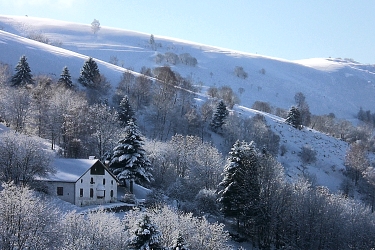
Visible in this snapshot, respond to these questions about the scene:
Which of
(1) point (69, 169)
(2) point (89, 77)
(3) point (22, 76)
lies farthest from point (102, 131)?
(2) point (89, 77)

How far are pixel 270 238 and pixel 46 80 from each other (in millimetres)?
44515

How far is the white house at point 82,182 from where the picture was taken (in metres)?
41.6

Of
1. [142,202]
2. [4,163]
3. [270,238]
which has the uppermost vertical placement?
[4,163]

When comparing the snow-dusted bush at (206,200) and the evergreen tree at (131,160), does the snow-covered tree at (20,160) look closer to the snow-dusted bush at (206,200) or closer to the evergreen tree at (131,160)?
the evergreen tree at (131,160)

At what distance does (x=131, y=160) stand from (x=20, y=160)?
48.1ft

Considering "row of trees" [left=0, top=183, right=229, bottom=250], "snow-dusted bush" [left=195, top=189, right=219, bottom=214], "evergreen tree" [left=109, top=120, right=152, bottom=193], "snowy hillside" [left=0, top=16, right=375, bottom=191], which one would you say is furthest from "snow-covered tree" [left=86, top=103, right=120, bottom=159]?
"snowy hillside" [left=0, top=16, right=375, bottom=191]

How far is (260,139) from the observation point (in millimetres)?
Answer: 80188

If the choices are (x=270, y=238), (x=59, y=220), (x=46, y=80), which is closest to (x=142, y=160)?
(x=270, y=238)

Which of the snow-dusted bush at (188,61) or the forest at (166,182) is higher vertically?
the snow-dusted bush at (188,61)

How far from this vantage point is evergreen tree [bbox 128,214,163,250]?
28609mm

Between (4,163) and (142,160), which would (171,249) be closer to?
(4,163)

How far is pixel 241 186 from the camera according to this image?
46.9 metres

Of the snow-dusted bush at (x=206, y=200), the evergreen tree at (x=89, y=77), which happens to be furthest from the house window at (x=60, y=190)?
the evergreen tree at (x=89, y=77)

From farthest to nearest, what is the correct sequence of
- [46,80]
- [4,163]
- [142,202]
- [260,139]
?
[260,139]
[46,80]
[142,202]
[4,163]
